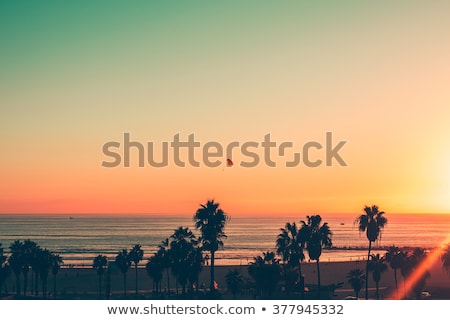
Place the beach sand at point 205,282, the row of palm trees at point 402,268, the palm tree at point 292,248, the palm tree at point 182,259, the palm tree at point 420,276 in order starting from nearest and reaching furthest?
the palm tree at point 182,259, the palm tree at point 420,276, the row of palm trees at point 402,268, the palm tree at point 292,248, the beach sand at point 205,282

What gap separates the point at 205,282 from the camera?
93.8 metres

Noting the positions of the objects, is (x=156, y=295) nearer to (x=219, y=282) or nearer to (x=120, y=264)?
(x=120, y=264)

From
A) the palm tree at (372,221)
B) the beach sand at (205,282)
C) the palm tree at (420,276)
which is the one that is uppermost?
the palm tree at (372,221)

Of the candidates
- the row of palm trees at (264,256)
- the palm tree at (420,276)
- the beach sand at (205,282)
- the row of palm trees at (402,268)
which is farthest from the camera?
the beach sand at (205,282)

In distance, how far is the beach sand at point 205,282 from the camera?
7412cm

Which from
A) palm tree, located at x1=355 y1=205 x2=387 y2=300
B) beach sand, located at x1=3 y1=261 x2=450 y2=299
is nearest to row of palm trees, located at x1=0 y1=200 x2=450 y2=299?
palm tree, located at x1=355 y1=205 x2=387 y2=300

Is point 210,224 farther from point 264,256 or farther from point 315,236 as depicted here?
point 315,236

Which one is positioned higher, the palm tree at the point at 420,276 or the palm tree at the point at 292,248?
the palm tree at the point at 292,248

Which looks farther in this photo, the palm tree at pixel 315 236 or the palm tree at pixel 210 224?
the palm tree at pixel 315 236

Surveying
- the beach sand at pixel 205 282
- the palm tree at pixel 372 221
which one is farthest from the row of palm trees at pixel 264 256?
the beach sand at pixel 205 282

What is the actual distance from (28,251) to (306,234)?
35077 mm

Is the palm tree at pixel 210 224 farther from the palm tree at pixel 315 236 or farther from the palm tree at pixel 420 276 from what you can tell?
the palm tree at pixel 420 276
